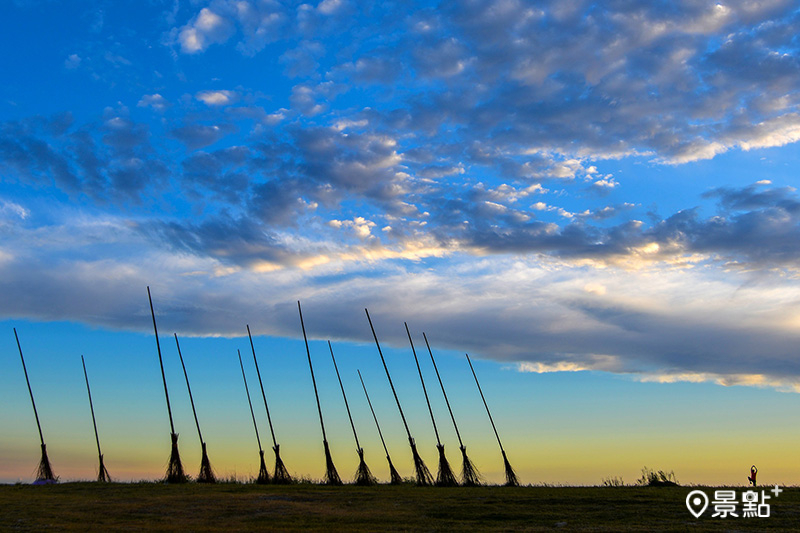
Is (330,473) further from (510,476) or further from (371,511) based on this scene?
(371,511)

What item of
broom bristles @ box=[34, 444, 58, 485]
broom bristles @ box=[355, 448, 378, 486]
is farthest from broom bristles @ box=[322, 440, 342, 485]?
broom bristles @ box=[34, 444, 58, 485]

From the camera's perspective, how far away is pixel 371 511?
15.7 meters

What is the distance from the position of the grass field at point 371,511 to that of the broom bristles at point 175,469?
4484 mm

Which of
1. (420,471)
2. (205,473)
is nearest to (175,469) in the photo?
(205,473)

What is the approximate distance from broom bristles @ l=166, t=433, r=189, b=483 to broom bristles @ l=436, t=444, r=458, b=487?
9.67m

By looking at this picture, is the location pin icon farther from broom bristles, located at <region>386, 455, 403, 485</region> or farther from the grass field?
broom bristles, located at <region>386, 455, 403, 485</region>

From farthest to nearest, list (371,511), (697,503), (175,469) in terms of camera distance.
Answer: (175,469), (371,511), (697,503)

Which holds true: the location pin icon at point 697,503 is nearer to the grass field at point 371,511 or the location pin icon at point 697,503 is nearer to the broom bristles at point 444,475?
the grass field at point 371,511

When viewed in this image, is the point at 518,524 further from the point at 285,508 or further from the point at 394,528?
the point at 285,508

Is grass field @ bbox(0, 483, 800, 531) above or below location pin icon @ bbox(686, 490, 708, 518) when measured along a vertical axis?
above

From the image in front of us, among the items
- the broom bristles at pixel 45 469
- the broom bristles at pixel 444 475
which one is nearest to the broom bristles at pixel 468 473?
the broom bristles at pixel 444 475

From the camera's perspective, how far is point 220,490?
21547 millimetres

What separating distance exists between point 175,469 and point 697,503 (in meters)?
18.6

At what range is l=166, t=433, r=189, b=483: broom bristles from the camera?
83.1 ft
